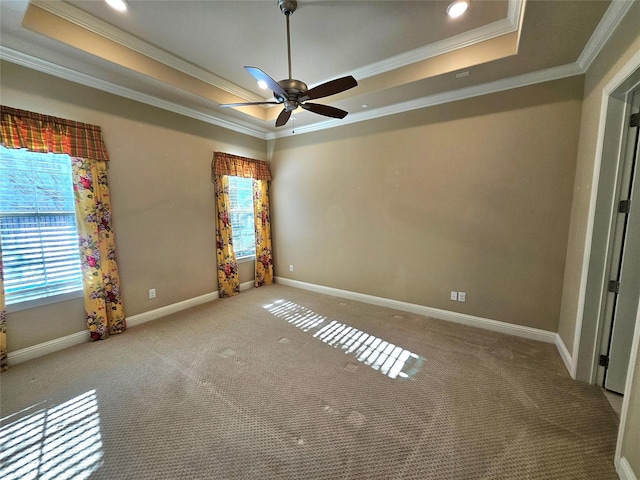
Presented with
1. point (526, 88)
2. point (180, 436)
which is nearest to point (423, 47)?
point (526, 88)

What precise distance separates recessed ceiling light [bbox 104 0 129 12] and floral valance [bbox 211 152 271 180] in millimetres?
1851

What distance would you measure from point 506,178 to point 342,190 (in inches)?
81.4

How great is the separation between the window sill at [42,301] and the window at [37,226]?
0.03m

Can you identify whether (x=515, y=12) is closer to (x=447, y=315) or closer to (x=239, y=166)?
(x=447, y=315)

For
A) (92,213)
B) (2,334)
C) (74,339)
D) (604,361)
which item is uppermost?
(92,213)

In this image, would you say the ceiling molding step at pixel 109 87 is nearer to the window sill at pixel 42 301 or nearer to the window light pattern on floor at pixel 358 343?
the window sill at pixel 42 301

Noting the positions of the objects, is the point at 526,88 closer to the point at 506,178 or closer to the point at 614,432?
the point at 506,178

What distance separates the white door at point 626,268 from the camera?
5.88 ft

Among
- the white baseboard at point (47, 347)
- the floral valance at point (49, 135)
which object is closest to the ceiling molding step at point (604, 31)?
the floral valance at point (49, 135)

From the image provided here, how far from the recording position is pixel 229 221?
4.12 meters

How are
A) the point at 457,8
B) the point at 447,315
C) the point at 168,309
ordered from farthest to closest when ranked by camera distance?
the point at 168,309, the point at 447,315, the point at 457,8

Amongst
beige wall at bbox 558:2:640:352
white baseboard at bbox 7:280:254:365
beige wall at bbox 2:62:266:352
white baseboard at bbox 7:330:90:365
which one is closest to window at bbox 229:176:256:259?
beige wall at bbox 2:62:266:352

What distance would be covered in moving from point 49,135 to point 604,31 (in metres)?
4.68

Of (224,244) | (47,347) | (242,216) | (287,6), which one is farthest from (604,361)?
(47,347)
